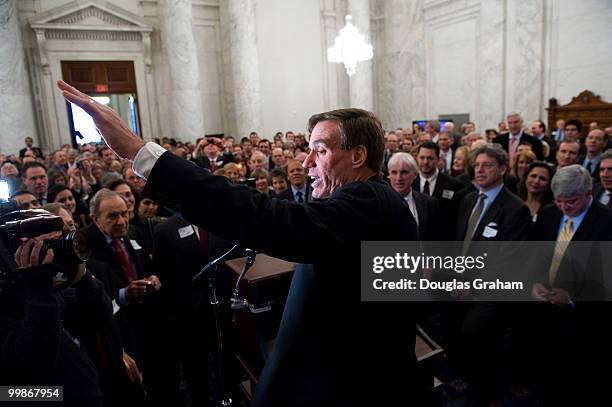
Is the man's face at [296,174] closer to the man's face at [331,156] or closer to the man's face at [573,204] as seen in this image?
the man's face at [573,204]

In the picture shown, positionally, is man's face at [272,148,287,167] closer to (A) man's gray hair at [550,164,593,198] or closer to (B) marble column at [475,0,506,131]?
(A) man's gray hair at [550,164,593,198]

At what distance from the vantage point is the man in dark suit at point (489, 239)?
3.48m

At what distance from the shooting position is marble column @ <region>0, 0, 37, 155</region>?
10008mm

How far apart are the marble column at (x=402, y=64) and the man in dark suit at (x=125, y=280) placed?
1370cm

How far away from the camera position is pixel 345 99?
16.2 m

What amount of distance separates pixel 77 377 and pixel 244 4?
1309 centimetres

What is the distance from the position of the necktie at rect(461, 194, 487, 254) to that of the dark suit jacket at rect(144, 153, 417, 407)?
8.39 feet

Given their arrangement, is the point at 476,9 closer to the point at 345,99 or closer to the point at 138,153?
the point at 345,99

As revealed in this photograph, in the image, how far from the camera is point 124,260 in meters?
3.20

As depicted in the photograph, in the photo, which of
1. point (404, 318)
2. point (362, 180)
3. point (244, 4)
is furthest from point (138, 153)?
point (244, 4)

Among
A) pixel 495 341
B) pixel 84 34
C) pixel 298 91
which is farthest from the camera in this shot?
pixel 298 91

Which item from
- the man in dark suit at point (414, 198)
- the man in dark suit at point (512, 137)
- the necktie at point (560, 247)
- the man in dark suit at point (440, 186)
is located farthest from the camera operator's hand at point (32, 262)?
the man in dark suit at point (512, 137)

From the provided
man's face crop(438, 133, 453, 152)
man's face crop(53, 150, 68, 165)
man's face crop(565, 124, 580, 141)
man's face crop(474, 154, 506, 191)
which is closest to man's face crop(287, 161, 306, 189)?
man's face crop(474, 154, 506, 191)

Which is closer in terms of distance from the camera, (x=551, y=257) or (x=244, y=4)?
(x=551, y=257)
